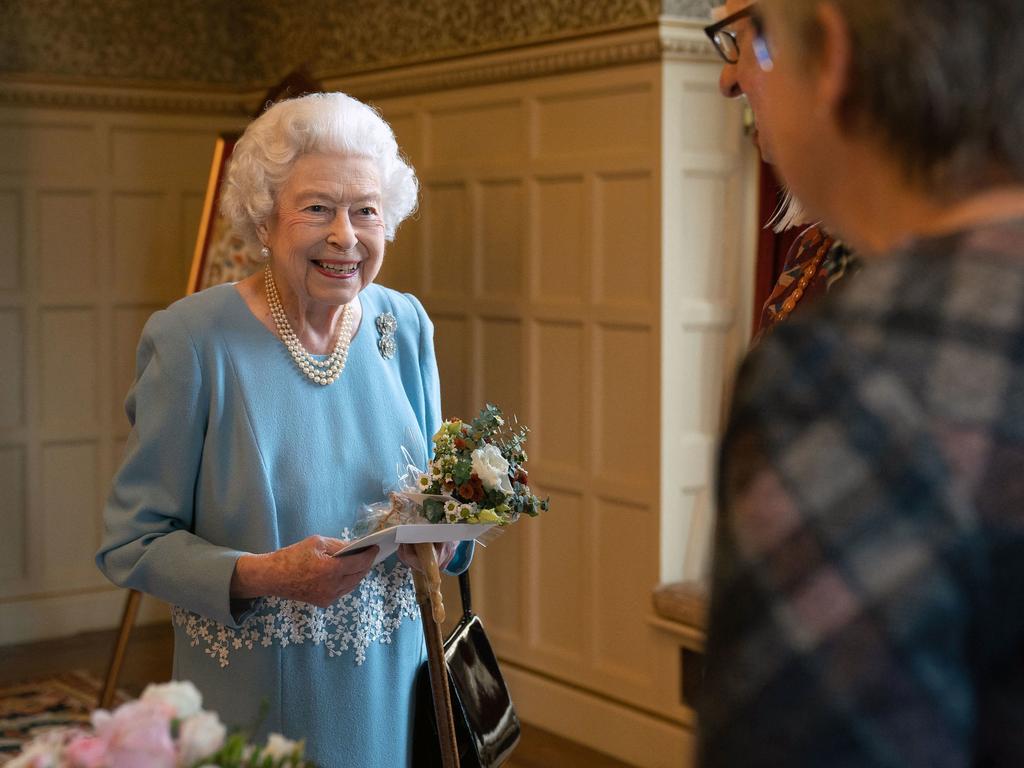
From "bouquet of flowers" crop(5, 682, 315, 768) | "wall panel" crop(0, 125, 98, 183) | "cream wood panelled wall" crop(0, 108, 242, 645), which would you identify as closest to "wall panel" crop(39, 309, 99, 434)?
"cream wood panelled wall" crop(0, 108, 242, 645)

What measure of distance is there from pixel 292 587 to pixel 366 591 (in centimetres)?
24

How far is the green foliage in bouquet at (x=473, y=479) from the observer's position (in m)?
2.34

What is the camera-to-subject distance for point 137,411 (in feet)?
7.63

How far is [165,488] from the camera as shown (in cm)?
230

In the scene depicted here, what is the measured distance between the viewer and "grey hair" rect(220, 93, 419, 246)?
8.19 ft

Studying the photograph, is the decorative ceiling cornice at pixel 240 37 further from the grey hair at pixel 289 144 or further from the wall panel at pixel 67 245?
the grey hair at pixel 289 144

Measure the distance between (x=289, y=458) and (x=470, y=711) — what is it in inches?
23.9

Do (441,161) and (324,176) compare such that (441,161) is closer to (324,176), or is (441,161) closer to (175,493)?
(324,176)

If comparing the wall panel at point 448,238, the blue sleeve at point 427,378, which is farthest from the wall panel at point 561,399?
the blue sleeve at point 427,378

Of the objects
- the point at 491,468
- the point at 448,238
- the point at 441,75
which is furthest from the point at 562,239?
the point at 491,468

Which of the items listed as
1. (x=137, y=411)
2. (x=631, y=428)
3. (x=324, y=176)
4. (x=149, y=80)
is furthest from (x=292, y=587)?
(x=149, y=80)

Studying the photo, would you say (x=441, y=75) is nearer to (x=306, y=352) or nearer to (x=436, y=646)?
(x=306, y=352)

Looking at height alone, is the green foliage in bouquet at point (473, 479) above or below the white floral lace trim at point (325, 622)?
above

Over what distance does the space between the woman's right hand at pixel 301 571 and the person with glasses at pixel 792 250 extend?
82cm
